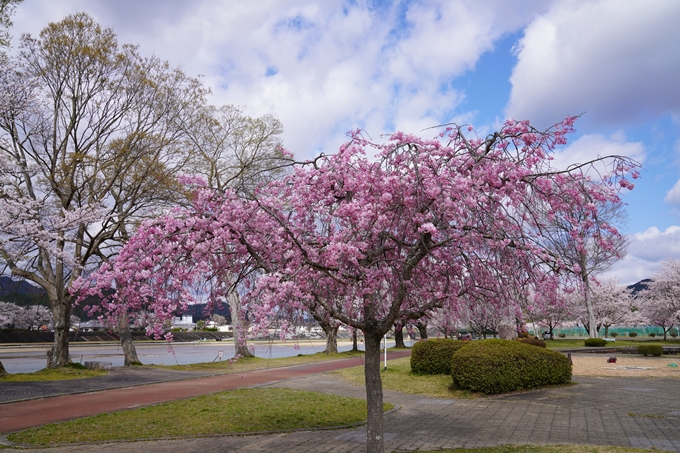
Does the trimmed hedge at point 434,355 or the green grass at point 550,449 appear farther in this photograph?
the trimmed hedge at point 434,355

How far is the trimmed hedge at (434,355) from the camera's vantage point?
57.5 ft

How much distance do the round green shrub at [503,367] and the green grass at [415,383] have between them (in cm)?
46

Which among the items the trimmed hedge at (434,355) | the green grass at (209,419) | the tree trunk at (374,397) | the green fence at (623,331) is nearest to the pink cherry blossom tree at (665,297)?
the green fence at (623,331)

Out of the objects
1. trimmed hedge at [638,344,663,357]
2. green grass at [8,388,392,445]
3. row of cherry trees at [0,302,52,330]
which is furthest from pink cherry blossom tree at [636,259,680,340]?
row of cherry trees at [0,302,52,330]

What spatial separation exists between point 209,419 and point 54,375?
11.5 metres

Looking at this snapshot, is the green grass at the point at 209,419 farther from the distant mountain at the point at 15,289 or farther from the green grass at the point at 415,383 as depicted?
the distant mountain at the point at 15,289

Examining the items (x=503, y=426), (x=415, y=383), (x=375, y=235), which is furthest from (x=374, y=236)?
(x=415, y=383)

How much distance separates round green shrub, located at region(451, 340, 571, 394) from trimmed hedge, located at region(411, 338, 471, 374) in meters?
2.72

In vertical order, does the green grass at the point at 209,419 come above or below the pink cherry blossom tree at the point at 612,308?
below

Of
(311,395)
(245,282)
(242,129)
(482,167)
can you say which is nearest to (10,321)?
(242,129)

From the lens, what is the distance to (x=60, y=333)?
2045 centimetres

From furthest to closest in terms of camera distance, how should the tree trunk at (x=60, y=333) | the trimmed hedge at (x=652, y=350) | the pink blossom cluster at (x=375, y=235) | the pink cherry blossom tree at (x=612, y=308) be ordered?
1. the pink cherry blossom tree at (x=612, y=308)
2. the trimmed hedge at (x=652, y=350)
3. the tree trunk at (x=60, y=333)
4. the pink blossom cluster at (x=375, y=235)

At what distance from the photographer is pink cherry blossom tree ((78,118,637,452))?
6.55 meters

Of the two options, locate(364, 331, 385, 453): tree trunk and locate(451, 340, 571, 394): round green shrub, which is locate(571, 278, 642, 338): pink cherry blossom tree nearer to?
locate(451, 340, 571, 394): round green shrub
